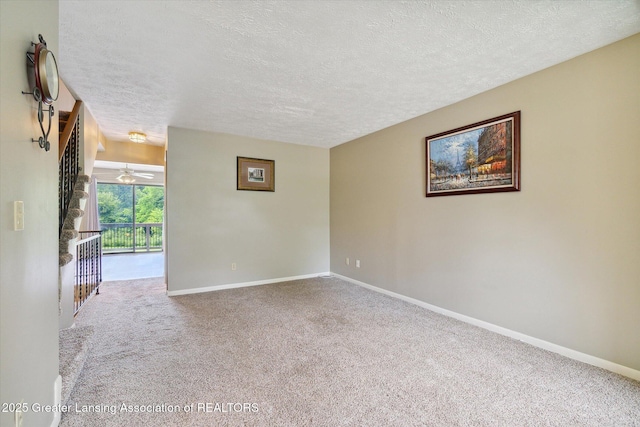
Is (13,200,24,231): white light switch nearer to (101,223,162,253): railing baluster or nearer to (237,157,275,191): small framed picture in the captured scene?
(237,157,275,191): small framed picture

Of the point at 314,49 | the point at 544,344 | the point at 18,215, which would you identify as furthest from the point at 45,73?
the point at 544,344

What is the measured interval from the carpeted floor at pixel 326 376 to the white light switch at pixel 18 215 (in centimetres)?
121

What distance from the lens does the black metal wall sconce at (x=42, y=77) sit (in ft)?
3.89

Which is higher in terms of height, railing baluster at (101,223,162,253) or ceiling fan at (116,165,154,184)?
ceiling fan at (116,165,154,184)

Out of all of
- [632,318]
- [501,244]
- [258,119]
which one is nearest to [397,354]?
[501,244]

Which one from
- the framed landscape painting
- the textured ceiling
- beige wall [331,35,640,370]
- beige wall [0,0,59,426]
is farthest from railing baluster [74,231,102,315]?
the framed landscape painting

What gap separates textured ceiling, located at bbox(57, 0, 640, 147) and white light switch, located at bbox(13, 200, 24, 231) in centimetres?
133

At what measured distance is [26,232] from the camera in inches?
46.8

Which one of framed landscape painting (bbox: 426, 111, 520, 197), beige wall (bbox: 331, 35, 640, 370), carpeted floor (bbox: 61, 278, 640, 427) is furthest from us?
framed landscape painting (bbox: 426, 111, 520, 197)

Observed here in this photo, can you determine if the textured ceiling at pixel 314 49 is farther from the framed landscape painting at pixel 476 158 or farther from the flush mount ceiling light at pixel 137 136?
the flush mount ceiling light at pixel 137 136

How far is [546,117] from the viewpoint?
2436 mm

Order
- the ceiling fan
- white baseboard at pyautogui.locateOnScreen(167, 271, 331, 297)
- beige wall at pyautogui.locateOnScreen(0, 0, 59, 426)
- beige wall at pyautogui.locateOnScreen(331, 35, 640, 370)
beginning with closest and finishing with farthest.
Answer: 1. beige wall at pyautogui.locateOnScreen(0, 0, 59, 426)
2. beige wall at pyautogui.locateOnScreen(331, 35, 640, 370)
3. white baseboard at pyautogui.locateOnScreen(167, 271, 331, 297)
4. the ceiling fan

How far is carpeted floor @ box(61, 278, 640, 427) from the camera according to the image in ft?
5.38

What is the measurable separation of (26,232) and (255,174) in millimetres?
3563
